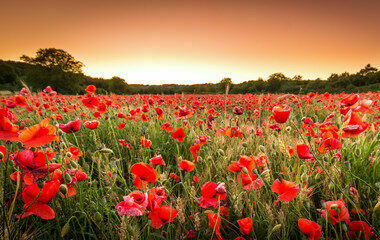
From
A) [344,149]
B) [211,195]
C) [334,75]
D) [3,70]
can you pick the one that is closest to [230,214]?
[211,195]

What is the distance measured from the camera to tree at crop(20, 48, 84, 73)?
1254 inches

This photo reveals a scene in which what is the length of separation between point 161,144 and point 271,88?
57.9 ft

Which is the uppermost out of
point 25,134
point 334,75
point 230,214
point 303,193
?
point 334,75

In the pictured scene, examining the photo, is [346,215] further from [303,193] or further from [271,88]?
[271,88]

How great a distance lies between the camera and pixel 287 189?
0.85 m

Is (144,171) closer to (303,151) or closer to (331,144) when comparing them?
(303,151)

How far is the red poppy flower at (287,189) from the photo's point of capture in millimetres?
788

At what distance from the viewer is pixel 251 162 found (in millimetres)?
1049

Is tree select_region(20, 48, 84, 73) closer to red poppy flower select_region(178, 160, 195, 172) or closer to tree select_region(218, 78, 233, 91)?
tree select_region(218, 78, 233, 91)

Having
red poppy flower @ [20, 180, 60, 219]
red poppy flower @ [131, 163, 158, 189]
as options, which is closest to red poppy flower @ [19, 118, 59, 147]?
red poppy flower @ [20, 180, 60, 219]

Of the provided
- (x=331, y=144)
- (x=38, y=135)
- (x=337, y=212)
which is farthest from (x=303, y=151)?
(x=38, y=135)

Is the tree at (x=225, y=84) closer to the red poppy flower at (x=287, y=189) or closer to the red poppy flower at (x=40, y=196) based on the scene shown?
the red poppy flower at (x=287, y=189)

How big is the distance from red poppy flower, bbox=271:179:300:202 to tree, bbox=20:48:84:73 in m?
39.6

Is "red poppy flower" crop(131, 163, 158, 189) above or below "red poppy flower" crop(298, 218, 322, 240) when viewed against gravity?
above
